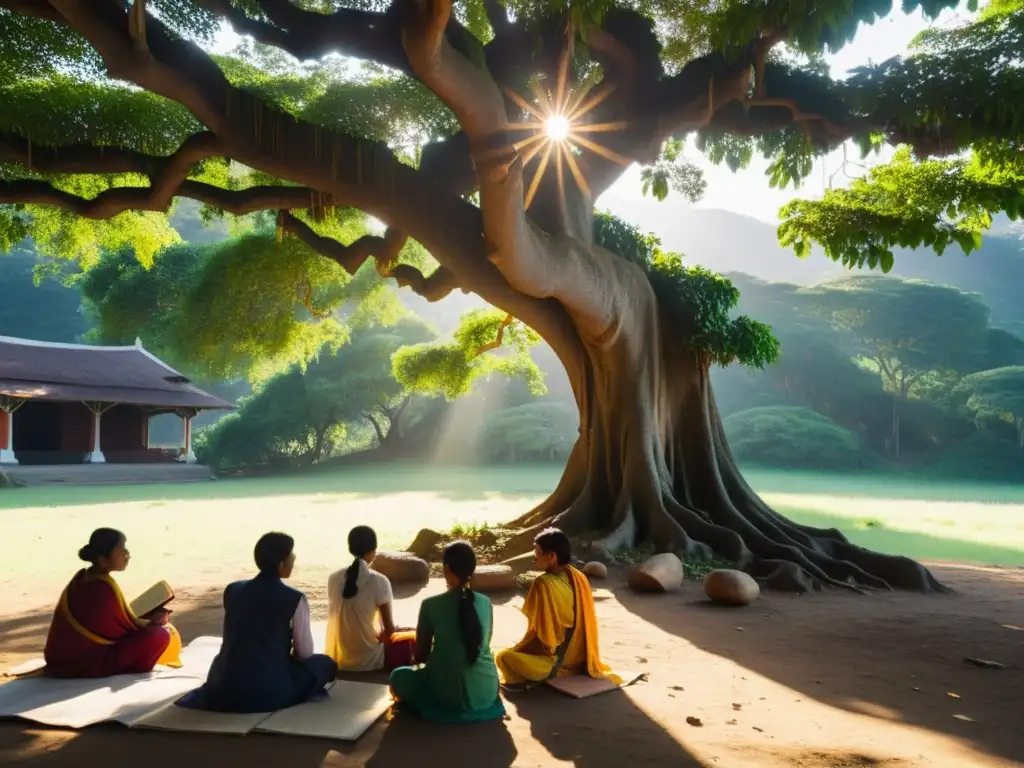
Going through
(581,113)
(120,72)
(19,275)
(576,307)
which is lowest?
(576,307)

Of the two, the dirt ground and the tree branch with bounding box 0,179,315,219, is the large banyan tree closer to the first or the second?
the tree branch with bounding box 0,179,315,219

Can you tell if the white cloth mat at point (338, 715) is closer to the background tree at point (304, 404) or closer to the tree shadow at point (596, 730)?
the tree shadow at point (596, 730)

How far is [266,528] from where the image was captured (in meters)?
13.0

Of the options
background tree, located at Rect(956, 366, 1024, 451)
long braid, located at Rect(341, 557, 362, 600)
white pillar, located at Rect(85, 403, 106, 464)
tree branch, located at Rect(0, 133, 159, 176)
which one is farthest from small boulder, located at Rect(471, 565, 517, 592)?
background tree, located at Rect(956, 366, 1024, 451)

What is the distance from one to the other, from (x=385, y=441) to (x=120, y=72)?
114 ft

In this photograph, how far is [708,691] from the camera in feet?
14.9

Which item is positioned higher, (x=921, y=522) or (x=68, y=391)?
(x=68, y=391)

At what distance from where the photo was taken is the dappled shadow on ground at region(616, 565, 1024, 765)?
13.9 ft

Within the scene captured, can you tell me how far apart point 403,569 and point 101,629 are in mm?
3800

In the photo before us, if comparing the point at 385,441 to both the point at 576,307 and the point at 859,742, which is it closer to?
the point at 576,307

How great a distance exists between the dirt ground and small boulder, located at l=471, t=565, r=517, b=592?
39 cm

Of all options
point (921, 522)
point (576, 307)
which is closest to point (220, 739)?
point (576, 307)

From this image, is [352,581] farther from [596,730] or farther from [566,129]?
[566,129]

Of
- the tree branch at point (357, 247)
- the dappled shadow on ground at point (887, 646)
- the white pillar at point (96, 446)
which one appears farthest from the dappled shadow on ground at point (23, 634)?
the white pillar at point (96, 446)
